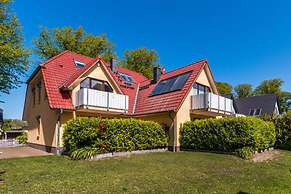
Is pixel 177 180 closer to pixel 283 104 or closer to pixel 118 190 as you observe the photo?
pixel 118 190

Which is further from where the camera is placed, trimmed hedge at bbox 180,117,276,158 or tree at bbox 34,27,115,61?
tree at bbox 34,27,115,61

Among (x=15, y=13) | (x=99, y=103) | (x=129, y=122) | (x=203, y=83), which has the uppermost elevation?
(x=15, y=13)

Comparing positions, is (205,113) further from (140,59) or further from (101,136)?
(140,59)

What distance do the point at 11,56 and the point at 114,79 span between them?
10694mm

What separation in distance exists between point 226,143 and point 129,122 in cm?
647

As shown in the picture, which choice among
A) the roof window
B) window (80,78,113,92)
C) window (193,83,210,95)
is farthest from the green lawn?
the roof window

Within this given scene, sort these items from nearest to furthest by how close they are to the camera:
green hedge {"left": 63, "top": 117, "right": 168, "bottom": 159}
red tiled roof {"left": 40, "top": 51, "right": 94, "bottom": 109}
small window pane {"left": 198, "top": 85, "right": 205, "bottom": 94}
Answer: green hedge {"left": 63, "top": 117, "right": 168, "bottom": 159}
red tiled roof {"left": 40, "top": 51, "right": 94, "bottom": 109}
small window pane {"left": 198, "top": 85, "right": 205, "bottom": 94}

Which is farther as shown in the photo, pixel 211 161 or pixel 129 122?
pixel 129 122

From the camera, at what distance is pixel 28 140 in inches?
856

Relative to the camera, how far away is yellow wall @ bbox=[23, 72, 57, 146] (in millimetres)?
17594

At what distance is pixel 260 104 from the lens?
4678cm

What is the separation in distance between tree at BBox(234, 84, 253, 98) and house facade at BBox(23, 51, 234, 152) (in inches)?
2287

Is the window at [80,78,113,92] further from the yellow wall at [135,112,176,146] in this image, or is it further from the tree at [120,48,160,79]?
the tree at [120,48,160,79]

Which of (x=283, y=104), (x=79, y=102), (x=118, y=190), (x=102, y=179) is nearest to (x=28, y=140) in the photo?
(x=79, y=102)
